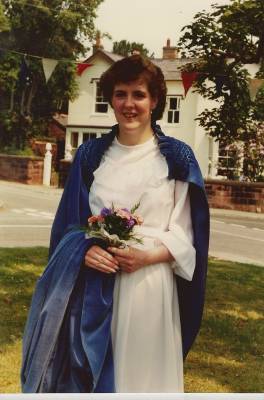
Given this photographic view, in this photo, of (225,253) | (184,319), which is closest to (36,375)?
(184,319)

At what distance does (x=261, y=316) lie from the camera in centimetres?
340

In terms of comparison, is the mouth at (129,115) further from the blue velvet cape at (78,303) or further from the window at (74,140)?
the window at (74,140)

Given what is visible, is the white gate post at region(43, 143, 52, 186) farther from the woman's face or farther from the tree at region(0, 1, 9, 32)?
the woman's face

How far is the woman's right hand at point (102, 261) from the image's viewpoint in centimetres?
153

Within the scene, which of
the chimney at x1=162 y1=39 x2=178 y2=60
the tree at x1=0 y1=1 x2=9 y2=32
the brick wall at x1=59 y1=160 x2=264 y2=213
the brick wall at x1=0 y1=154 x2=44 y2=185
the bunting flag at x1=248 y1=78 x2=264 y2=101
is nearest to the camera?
the tree at x1=0 y1=1 x2=9 y2=32

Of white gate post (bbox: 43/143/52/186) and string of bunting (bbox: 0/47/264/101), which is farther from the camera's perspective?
white gate post (bbox: 43/143/52/186)

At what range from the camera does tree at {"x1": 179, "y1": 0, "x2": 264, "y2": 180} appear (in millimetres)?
2559

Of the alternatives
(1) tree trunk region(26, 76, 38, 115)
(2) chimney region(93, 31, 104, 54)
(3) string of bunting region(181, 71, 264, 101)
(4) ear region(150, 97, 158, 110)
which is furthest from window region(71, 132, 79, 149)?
(4) ear region(150, 97, 158, 110)

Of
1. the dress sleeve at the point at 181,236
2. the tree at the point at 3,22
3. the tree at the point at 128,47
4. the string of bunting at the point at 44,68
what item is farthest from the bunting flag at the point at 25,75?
the dress sleeve at the point at 181,236

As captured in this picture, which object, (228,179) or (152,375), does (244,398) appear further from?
(228,179)

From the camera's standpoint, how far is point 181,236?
1597mm

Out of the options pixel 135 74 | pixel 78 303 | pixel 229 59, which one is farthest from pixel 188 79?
pixel 78 303

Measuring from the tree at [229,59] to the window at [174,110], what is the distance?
18cm

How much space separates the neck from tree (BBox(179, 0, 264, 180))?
98 cm
